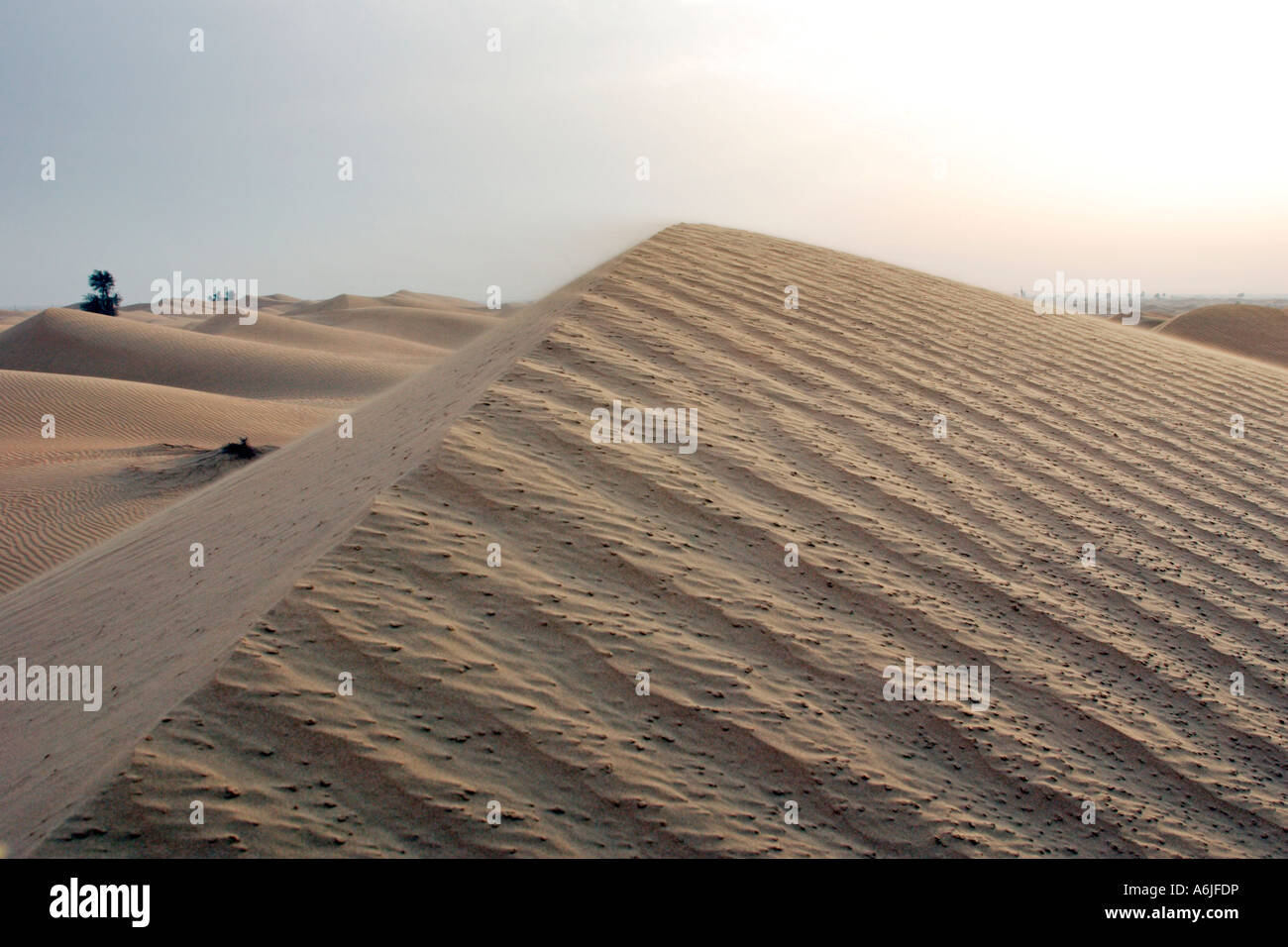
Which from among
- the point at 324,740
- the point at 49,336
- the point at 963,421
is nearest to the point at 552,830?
the point at 324,740

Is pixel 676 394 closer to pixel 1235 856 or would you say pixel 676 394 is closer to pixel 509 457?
pixel 509 457

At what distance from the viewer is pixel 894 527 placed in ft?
13.9

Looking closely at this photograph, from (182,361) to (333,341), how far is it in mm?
9228

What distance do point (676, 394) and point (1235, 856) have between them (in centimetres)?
322

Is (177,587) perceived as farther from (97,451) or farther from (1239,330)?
(1239,330)

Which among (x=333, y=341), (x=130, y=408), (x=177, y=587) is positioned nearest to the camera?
(x=177, y=587)

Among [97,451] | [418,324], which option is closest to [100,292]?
[418,324]

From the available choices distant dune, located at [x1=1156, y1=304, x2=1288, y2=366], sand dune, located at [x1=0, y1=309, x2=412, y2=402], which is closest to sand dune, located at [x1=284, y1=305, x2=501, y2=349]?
sand dune, located at [x1=0, y1=309, x2=412, y2=402]

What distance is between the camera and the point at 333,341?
34.9m

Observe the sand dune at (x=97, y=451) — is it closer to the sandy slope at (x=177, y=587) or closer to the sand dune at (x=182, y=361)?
the sandy slope at (x=177, y=587)

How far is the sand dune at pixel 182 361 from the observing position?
2484 cm

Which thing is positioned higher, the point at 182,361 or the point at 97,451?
the point at 182,361

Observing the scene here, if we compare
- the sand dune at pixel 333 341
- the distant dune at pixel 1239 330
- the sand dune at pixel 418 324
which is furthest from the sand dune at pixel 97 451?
the sand dune at pixel 418 324

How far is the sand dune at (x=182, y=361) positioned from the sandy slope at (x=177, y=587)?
18.2 meters
